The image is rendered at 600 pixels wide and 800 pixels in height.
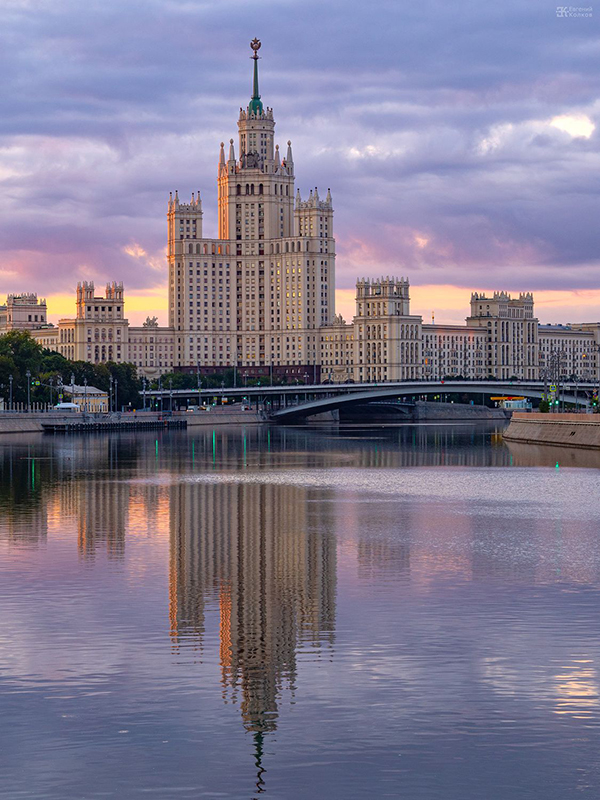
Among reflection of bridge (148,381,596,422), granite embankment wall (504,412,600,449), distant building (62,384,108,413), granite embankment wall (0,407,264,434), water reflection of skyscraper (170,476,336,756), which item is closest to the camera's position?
water reflection of skyscraper (170,476,336,756)

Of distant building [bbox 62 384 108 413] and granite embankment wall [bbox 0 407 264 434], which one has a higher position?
distant building [bbox 62 384 108 413]

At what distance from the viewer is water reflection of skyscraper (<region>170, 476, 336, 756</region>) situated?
23.5 m

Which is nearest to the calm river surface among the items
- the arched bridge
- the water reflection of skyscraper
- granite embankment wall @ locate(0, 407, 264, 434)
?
the water reflection of skyscraper

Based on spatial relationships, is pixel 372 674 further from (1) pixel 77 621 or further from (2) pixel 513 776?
(1) pixel 77 621

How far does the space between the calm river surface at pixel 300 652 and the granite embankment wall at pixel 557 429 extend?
48680 mm

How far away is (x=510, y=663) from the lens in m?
23.8

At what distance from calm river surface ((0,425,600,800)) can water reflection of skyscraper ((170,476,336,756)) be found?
0.27ft

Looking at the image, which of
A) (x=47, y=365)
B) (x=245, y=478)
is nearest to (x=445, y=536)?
(x=245, y=478)

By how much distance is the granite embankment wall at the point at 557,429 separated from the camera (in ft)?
335

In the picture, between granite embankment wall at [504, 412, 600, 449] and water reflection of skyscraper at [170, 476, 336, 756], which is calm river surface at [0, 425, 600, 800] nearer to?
water reflection of skyscraper at [170, 476, 336, 756]

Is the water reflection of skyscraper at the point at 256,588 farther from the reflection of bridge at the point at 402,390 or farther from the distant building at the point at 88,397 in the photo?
the distant building at the point at 88,397

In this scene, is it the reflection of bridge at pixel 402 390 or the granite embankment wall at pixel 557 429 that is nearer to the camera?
the granite embankment wall at pixel 557 429

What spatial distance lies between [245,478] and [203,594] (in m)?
41.6

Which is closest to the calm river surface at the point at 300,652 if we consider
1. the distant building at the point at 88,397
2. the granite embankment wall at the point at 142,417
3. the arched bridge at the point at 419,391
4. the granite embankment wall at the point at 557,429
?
the granite embankment wall at the point at 557,429
